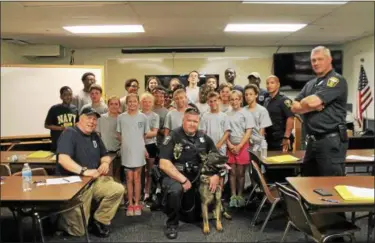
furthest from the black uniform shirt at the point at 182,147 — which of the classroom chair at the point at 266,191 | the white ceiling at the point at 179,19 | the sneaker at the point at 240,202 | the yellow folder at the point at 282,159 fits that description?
the white ceiling at the point at 179,19

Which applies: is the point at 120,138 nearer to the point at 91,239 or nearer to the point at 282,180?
the point at 91,239

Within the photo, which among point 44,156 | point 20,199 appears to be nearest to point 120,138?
point 44,156

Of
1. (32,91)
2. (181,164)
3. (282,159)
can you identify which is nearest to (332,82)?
(282,159)

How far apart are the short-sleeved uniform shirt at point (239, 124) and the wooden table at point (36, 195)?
176 centimetres

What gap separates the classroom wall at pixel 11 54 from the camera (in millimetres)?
6906

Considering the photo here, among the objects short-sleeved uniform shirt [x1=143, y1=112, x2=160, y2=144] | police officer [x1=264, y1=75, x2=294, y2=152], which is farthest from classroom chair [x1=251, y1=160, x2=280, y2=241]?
short-sleeved uniform shirt [x1=143, y1=112, x2=160, y2=144]

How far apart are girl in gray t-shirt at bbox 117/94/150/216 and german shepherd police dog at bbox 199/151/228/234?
765mm

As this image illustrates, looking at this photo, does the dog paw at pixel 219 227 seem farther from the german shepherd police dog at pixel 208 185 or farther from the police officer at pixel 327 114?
the police officer at pixel 327 114

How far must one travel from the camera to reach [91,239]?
321 centimetres

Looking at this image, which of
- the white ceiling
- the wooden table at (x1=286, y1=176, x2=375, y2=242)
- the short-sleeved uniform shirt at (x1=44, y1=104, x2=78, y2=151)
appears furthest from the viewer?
the short-sleeved uniform shirt at (x1=44, y1=104, x2=78, y2=151)

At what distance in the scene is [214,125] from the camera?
3938 mm

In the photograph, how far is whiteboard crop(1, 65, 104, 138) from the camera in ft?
19.9

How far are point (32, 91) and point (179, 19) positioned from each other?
9.96ft

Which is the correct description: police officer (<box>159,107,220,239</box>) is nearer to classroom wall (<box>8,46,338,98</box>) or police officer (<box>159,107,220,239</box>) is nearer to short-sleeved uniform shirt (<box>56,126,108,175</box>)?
short-sleeved uniform shirt (<box>56,126,108,175</box>)
